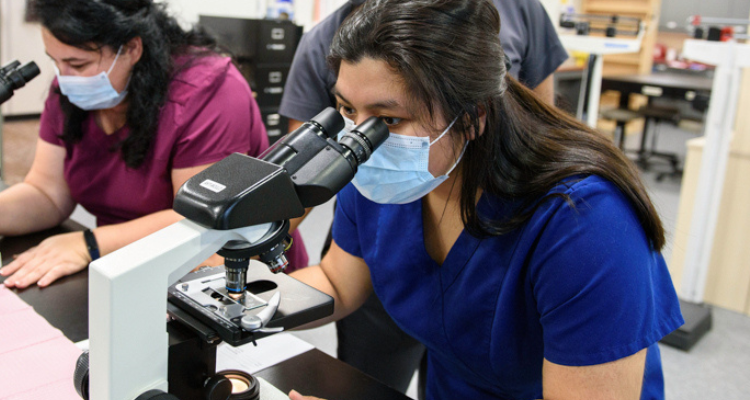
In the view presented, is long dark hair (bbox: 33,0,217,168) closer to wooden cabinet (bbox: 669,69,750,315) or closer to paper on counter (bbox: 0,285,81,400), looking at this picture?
paper on counter (bbox: 0,285,81,400)

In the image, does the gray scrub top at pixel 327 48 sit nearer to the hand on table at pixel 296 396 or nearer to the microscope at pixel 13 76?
the microscope at pixel 13 76

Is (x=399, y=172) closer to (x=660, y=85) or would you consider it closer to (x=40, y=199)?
(x=40, y=199)

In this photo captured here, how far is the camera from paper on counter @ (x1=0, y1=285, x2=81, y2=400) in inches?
36.7

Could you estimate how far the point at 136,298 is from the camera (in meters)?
0.62

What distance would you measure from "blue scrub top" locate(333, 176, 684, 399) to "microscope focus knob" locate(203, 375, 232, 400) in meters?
0.40

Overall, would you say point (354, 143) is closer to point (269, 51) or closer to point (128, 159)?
point (128, 159)

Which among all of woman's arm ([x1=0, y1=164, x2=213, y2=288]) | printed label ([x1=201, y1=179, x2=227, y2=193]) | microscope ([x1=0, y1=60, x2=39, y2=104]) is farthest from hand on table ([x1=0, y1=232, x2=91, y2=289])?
printed label ([x1=201, y1=179, x2=227, y2=193])

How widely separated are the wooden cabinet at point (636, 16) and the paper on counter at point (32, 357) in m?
6.91

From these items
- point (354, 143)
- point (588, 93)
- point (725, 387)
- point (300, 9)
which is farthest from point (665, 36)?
point (354, 143)

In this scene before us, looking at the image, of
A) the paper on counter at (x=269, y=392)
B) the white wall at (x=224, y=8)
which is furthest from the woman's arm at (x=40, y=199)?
the white wall at (x=224, y=8)

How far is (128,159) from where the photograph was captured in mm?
1524

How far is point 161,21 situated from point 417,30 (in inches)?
38.3

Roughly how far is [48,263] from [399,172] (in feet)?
2.68

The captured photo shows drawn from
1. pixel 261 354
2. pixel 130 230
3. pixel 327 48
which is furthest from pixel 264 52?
pixel 261 354
